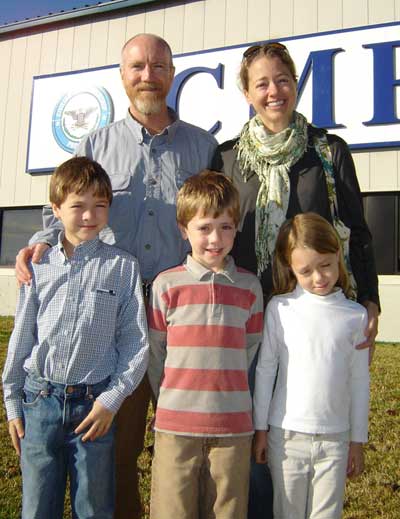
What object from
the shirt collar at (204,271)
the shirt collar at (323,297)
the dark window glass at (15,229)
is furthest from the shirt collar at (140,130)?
the dark window glass at (15,229)

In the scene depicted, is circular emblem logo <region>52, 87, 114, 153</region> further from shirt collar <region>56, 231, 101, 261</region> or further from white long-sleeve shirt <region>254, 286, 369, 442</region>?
white long-sleeve shirt <region>254, 286, 369, 442</region>

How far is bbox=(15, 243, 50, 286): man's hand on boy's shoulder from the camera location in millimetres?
2412

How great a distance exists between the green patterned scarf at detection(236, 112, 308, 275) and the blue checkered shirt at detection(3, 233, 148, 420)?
734 millimetres

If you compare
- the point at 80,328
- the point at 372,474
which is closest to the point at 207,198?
the point at 80,328

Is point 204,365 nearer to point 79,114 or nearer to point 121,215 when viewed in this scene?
point 121,215

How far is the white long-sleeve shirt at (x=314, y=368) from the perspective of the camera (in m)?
2.29

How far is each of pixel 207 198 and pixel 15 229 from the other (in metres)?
11.5

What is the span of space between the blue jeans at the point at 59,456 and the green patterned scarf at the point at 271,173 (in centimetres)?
116

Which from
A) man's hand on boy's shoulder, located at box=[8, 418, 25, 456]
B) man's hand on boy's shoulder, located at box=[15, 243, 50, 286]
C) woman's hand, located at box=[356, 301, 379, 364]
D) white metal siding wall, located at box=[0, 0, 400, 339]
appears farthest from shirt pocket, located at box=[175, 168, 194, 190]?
white metal siding wall, located at box=[0, 0, 400, 339]

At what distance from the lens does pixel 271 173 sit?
8.99 feet

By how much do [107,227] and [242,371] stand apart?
1201 mm

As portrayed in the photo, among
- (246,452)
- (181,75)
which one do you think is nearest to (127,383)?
(246,452)

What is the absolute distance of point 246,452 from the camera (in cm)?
228

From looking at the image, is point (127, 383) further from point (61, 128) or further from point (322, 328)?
point (61, 128)
